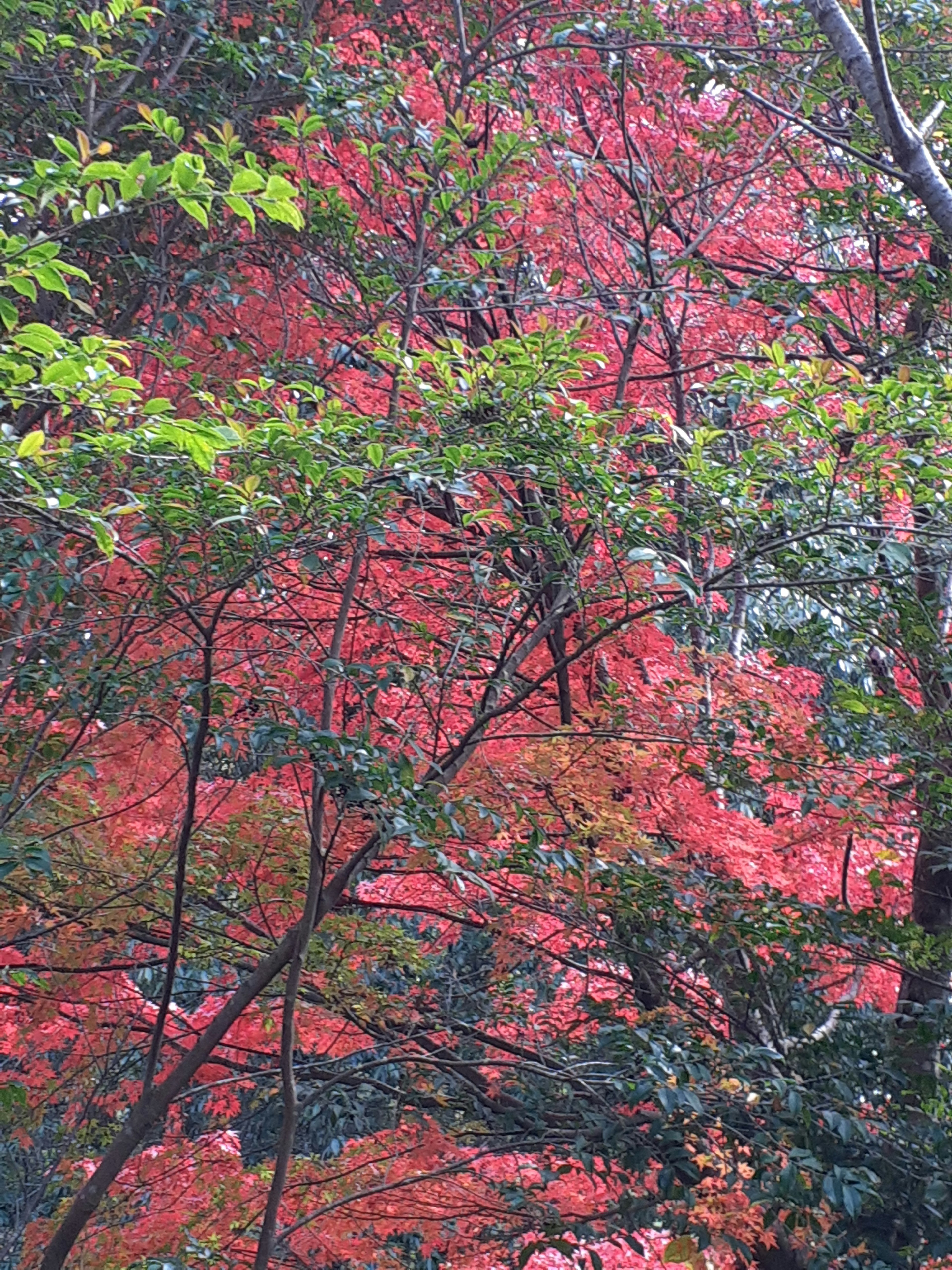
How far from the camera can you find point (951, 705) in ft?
14.8

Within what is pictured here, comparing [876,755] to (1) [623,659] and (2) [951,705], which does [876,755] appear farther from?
(1) [623,659]

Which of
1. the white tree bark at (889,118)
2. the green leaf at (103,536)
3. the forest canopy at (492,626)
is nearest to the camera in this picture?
the green leaf at (103,536)

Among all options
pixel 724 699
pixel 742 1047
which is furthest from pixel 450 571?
pixel 742 1047

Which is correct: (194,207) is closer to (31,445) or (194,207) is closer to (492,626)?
(31,445)

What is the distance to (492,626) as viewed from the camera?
4711mm

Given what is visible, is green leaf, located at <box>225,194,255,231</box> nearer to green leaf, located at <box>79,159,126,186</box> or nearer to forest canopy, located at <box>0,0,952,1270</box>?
green leaf, located at <box>79,159,126,186</box>

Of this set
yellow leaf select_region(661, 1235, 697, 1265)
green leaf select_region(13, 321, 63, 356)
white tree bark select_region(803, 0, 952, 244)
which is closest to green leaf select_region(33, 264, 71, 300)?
green leaf select_region(13, 321, 63, 356)

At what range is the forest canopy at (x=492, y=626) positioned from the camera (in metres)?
3.41

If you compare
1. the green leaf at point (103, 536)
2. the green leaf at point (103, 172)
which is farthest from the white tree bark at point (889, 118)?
the green leaf at point (103, 536)

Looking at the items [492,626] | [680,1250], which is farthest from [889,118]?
[680,1250]

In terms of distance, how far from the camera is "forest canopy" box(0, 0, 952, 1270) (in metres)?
3.41

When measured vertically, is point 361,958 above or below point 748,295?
below

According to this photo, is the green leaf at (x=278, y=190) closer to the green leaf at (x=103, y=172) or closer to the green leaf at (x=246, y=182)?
the green leaf at (x=246, y=182)

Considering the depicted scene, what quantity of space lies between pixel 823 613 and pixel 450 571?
2.34 meters
